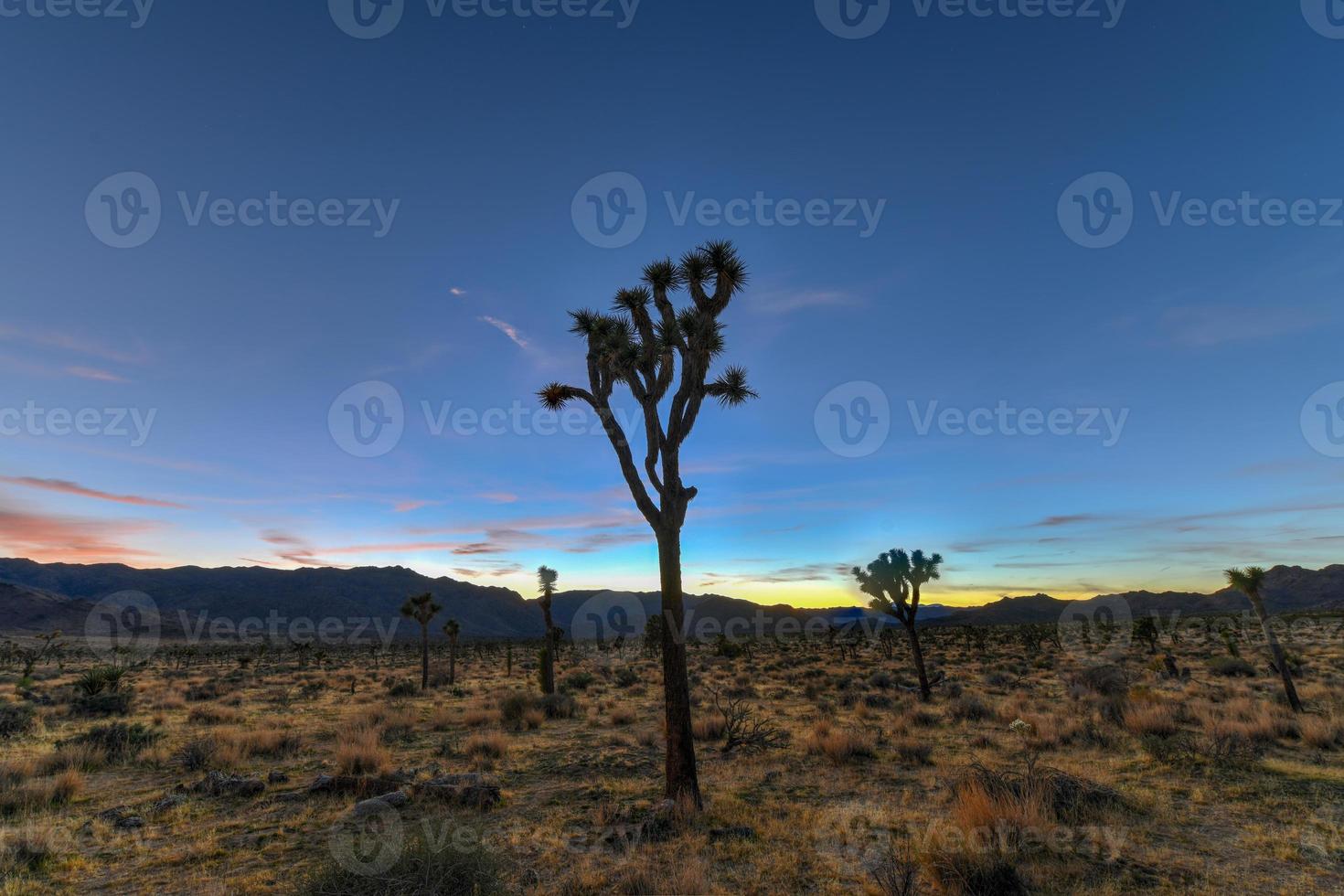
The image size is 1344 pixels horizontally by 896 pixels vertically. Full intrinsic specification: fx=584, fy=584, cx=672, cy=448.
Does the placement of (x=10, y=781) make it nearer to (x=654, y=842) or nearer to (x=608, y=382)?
(x=654, y=842)

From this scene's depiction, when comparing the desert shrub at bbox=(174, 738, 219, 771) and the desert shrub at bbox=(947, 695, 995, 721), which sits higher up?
the desert shrub at bbox=(174, 738, 219, 771)

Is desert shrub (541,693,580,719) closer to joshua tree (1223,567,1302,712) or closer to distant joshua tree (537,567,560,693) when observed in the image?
distant joshua tree (537,567,560,693)

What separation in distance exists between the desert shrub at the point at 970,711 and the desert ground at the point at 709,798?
0.52 feet

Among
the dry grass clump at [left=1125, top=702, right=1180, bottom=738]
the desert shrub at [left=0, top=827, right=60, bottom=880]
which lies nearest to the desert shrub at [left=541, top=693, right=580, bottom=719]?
the desert shrub at [left=0, top=827, right=60, bottom=880]

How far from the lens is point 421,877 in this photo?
604cm

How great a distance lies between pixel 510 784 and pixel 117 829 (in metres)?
6.36

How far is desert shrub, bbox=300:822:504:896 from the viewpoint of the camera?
595 centimetres

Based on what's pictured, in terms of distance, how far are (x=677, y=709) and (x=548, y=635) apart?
71.4ft

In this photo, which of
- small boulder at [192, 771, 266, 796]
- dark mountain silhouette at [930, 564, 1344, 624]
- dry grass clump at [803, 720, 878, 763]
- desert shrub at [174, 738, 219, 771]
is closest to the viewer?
small boulder at [192, 771, 266, 796]

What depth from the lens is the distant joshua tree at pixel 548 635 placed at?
88.5 feet

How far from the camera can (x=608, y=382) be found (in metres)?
11.6

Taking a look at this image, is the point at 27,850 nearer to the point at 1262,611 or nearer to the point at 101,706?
the point at 101,706

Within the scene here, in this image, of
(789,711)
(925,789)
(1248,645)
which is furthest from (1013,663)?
(925,789)

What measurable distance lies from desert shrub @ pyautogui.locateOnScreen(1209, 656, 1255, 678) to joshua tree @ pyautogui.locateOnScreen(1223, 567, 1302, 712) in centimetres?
1025
